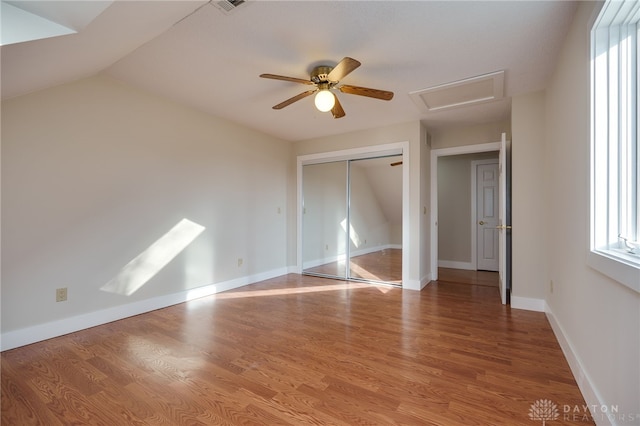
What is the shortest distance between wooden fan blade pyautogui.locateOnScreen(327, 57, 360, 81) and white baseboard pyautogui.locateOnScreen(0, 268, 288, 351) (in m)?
2.93

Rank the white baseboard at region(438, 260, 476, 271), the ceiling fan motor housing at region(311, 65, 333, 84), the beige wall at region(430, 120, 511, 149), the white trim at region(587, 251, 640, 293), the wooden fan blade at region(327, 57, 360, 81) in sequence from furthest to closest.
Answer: the white baseboard at region(438, 260, 476, 271), the beige wall at region(430, 120, 511, 149), the ceiling fan motor housing at region(311, 65, 333, 84), the wooden fan blade at region(327, 57, 360, 81), the white trim at region(587, 251, 640, 293)

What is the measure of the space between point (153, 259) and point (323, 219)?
9.37 feet

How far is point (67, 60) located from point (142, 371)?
2.20m

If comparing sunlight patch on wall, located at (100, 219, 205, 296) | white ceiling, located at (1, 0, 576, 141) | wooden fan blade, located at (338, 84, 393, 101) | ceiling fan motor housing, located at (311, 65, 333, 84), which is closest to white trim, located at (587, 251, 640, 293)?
white ceiling, located at (1, 0, 576, 141)

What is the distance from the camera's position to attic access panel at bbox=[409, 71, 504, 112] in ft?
8.89

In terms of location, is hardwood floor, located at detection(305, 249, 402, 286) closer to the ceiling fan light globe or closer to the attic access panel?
the attic access panel

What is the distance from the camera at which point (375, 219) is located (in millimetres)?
5191

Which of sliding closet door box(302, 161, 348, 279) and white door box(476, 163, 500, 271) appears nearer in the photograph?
sliding closet door box(302, 161, 348, 279)

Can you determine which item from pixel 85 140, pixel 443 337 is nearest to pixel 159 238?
pixel 85 140

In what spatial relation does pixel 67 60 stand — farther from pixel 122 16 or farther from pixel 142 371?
pixel 142 371

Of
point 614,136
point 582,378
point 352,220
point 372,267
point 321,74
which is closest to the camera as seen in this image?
point 614,136

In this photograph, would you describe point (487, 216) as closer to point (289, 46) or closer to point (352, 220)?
point (352, 220)

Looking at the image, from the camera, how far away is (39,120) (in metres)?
2.29

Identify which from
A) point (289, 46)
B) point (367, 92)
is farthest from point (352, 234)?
point (289, 46)
